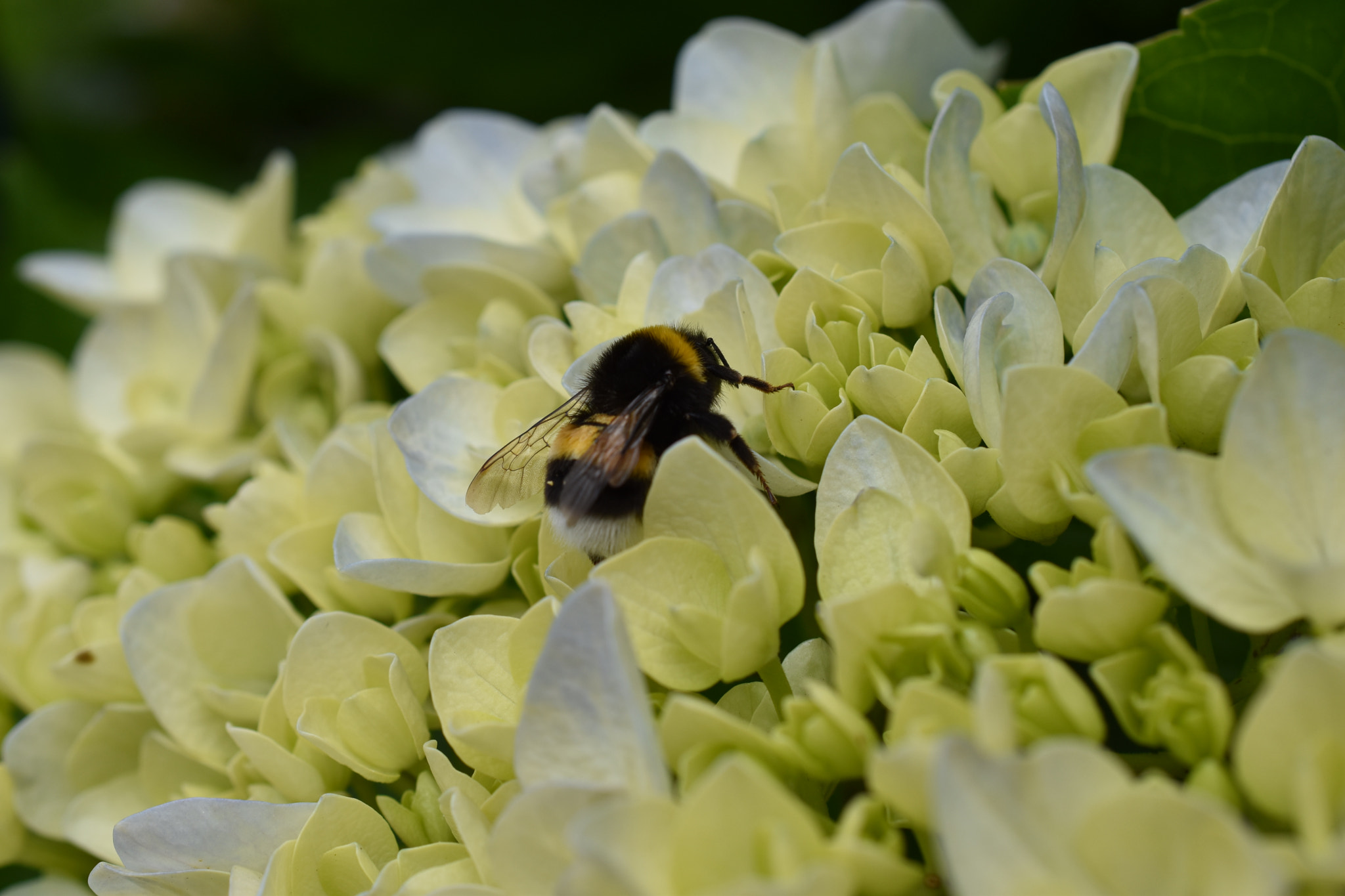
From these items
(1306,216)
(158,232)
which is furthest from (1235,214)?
(158,232)

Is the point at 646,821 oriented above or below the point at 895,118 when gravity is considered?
below

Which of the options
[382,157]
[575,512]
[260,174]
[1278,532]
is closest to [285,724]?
[575,512]

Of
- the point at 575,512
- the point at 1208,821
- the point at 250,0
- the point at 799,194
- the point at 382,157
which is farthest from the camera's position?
the point at 250,0

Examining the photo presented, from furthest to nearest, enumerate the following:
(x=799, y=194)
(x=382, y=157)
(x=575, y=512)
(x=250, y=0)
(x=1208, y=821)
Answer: (x=250, y=0), (x=382, y=157), (x=799, y=194), (x=575, y=512), (x=1208, y=821)

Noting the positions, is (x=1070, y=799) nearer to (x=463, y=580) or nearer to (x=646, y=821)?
(x=646, y=821)

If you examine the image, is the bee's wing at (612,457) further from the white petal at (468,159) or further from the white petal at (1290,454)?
the white petal at (468,159)

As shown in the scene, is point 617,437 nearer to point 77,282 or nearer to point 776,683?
point 776,683

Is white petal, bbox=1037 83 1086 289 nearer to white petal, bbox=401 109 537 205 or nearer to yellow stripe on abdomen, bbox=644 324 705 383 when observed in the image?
yellow stripe on abdomen, bbox=644 324 705 383
